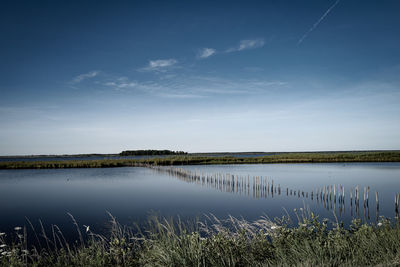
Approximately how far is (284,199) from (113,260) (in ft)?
67.0

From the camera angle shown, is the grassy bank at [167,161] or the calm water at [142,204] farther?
the grassy bank at [167,161]

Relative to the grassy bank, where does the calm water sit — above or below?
below

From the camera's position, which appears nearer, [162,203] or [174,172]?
[162,203]

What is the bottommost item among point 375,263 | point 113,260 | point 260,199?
point 260,199

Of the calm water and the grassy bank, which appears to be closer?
the calm water

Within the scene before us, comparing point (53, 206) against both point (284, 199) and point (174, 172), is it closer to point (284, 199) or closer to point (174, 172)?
point (284, 199)

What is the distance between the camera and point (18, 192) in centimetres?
2984

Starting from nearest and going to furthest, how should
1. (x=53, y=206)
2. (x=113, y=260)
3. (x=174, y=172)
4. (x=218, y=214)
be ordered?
(x=113, y=260) < (x=218, y=214) < (x=53, y=206) < (x=174, y=172)

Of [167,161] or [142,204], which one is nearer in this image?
[142,204]

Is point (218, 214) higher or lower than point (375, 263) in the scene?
lower

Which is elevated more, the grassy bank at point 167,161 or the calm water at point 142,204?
the grassy bank at point 167,161

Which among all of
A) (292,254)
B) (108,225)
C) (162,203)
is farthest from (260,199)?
(292,254)

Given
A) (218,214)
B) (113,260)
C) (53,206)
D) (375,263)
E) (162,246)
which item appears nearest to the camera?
(375,263)

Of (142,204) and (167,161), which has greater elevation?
(167,161)
